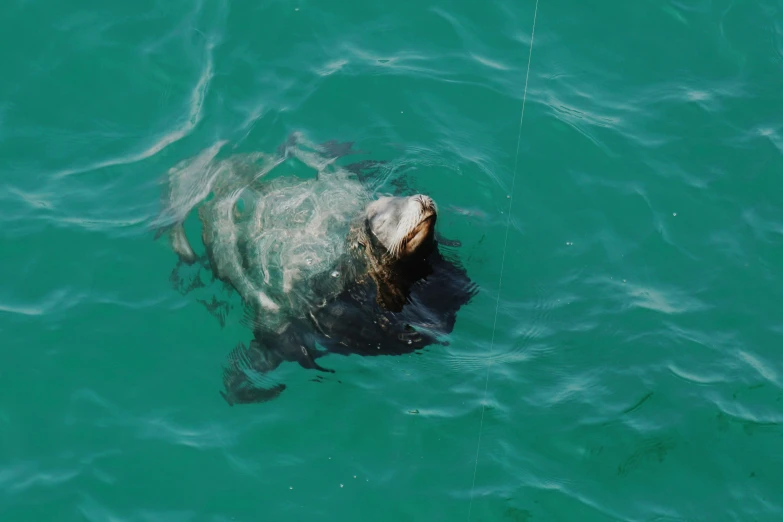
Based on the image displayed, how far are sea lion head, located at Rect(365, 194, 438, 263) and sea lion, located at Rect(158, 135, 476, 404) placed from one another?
0.01 metres

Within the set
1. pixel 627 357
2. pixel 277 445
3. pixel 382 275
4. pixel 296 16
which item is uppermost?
pixel 296 16

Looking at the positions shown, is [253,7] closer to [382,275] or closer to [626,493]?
[382,275]

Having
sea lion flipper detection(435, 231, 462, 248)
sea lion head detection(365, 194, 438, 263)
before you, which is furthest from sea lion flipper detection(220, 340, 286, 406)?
sea lion flipper detection(435, 231, 462, 248)

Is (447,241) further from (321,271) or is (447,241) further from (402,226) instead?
(321,271)

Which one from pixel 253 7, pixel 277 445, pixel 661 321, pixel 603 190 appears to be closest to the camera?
pixel 277 445

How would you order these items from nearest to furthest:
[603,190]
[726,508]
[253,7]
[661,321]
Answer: [726,508] < [661,321] < [603,190] < [253,7]

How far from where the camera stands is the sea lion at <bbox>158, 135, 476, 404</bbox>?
33.6 feet

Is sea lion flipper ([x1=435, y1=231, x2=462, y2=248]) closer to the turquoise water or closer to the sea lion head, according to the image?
the turquoise water

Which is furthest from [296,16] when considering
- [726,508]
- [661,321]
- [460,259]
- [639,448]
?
[726,508]

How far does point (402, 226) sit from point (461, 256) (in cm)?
167

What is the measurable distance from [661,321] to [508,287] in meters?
1.94

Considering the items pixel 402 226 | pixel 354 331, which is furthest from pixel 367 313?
pixel 402 226

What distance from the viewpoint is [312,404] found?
10.1 meters

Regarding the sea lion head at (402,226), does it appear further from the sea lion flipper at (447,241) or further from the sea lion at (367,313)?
the sea lion flipper at (447,241)
